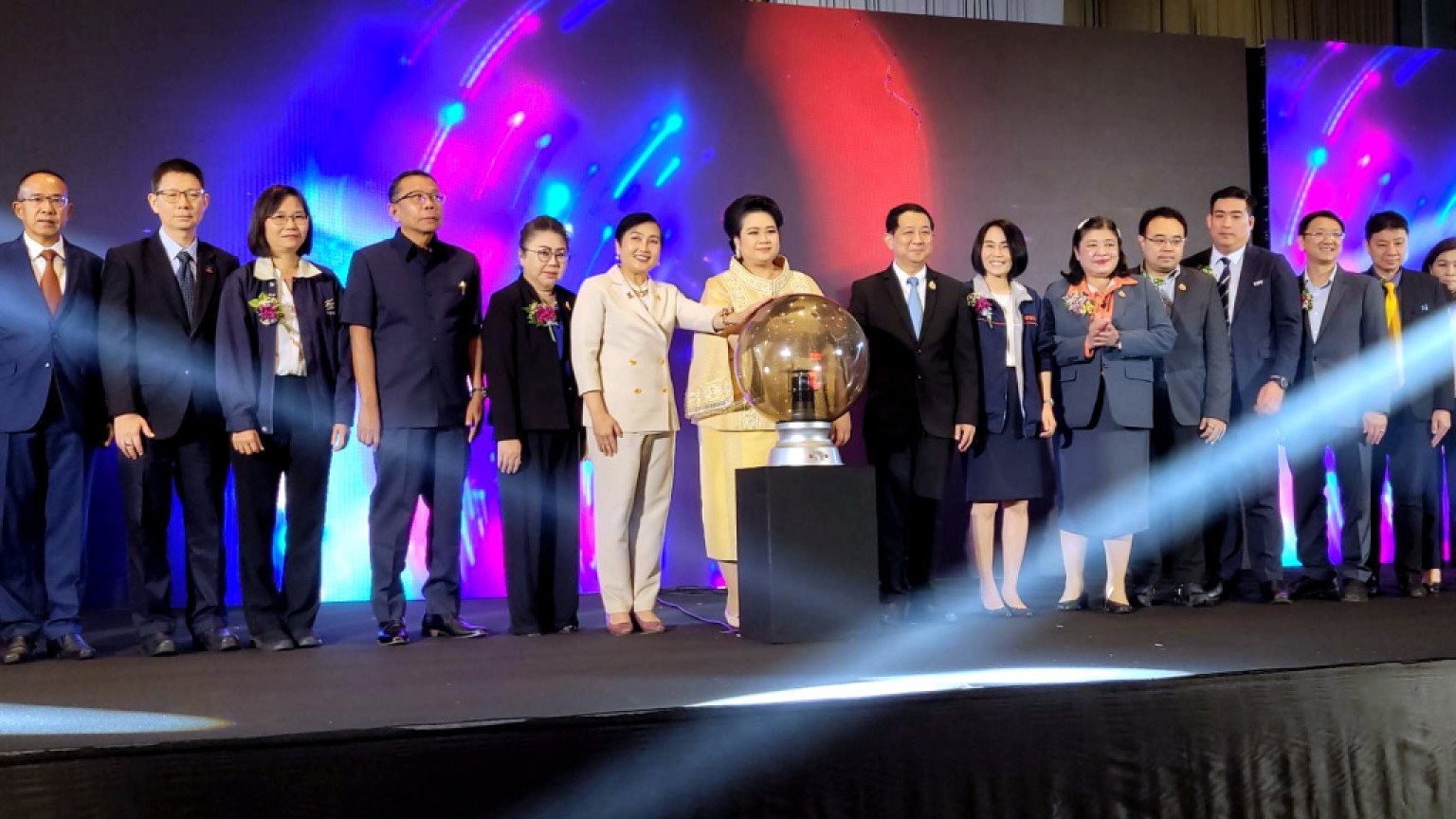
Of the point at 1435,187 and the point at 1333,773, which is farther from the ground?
the point at 1435,187

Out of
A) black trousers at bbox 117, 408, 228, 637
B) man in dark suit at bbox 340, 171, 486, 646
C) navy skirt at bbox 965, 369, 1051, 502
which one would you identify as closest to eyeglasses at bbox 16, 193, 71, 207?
black trousers at bbox 117, 408, 228, 637

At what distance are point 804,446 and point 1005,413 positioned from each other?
106 centimetres

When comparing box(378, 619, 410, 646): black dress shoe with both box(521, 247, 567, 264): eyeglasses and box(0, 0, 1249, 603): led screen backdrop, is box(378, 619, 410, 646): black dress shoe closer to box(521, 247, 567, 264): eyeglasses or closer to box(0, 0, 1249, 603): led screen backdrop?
box(521, 247, 567, 264): eyeglasses

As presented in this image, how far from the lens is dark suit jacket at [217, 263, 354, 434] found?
3.92 m

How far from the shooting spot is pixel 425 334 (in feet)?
13.7

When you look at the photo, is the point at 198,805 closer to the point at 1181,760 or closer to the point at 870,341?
the point at 1181,760

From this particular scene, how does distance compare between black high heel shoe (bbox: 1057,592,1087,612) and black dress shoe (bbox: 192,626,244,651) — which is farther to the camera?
black high heel shoe (bbox: 1057,592,1087,612)

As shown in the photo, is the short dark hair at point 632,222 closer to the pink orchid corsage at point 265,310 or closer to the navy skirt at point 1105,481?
the pink orchid corsage at point 265,310

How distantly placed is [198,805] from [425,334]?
2.36m

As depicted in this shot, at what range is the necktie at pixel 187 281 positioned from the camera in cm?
404

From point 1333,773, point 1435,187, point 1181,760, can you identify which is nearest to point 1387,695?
point 1333,773

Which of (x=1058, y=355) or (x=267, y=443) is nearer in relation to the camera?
(x=267, y=443)

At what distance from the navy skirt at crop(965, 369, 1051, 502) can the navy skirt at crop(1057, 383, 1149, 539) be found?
158 millimetres

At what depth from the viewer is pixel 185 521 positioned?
394 centimetres
